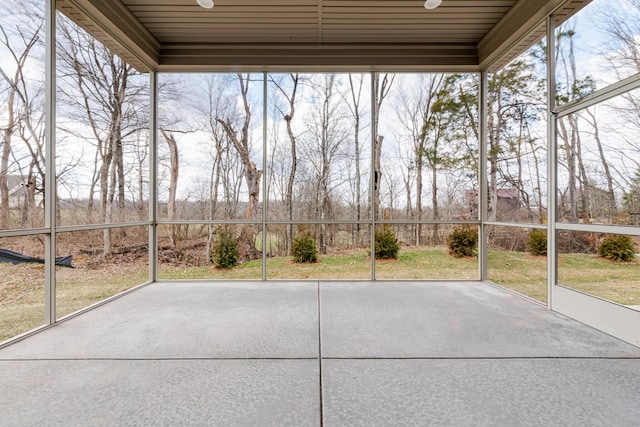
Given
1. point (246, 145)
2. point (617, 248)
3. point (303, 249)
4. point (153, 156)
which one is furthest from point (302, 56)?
point (617, 248)

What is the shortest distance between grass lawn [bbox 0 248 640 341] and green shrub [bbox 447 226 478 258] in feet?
0.49

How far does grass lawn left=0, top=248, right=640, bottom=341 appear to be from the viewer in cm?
324

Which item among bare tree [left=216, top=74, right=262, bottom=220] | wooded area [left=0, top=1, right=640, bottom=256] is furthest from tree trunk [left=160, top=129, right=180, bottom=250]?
bare tree [left=216, top=74, right=262, bottom=220]

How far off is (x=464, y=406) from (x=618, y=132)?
2.97 meters

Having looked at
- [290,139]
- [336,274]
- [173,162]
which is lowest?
[336,274]

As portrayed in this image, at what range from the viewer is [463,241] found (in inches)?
237

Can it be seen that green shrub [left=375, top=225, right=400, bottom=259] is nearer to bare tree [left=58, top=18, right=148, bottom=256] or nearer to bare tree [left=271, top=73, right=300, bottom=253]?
bare tree [left=271, top=73, right=300, bottom=253]

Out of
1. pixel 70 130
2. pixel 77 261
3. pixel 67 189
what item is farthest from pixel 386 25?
pixel 77 261

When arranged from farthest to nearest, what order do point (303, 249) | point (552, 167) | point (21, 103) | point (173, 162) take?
1. point (303, 249)
2. point (173, 162)
3. point (552, 167)
4. point (21, 103)

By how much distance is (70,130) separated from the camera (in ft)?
13.9

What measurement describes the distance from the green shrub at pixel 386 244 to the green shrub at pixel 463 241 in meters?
1.14

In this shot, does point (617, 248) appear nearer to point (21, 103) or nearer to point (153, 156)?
point (153, 156)

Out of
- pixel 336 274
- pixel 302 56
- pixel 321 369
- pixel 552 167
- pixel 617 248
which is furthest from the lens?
pixel 336 274

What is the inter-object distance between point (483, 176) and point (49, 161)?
541 centimetres
